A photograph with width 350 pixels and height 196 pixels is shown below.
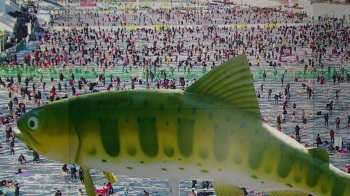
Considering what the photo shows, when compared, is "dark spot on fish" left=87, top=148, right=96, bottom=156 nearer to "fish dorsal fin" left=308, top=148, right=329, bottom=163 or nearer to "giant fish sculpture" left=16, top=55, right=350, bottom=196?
"giant fish sculpture" left=16, top=55, right=350, bottom=196

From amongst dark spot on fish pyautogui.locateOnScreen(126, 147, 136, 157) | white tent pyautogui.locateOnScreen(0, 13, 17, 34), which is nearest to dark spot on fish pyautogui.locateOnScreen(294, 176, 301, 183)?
dark spot on fish pyautogui.locateOnScreen(126, 147, 136, 157)

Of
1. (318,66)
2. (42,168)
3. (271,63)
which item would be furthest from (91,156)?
(318,66)

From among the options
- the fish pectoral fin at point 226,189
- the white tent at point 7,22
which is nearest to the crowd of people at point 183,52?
the white tent at point 7,22

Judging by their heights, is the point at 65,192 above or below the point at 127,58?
below

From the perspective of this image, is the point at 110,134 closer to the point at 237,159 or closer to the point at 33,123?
the point at 33,123

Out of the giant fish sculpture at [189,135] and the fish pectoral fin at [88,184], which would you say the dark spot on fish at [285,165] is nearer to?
the giant fish sculpture at [189,135]

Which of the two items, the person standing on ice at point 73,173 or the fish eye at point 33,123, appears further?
the person standing on ice at point 73,173

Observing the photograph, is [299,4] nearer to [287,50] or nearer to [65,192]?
[287,50]
